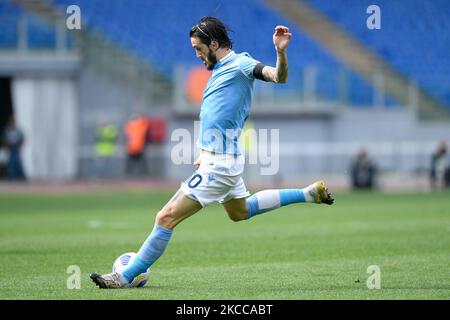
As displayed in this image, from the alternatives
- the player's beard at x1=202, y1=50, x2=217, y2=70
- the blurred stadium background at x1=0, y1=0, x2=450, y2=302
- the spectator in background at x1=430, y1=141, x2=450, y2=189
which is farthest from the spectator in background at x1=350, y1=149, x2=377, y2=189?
Result: the player's beard at x1=202, y1=50, x2=217, y2=70

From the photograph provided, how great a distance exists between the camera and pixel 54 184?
30.8m

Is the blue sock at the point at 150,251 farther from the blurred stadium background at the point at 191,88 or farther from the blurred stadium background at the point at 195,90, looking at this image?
the blurred stadium background at the point at 191,88

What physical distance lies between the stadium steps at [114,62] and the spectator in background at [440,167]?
29.3ft

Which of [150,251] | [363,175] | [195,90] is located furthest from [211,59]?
[195,90]

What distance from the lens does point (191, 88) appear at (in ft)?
107

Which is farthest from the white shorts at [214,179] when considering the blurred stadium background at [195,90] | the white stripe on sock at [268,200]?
the blurred stadium background at [195,90]

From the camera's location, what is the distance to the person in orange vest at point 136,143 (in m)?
31.1

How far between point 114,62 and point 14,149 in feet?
14.6

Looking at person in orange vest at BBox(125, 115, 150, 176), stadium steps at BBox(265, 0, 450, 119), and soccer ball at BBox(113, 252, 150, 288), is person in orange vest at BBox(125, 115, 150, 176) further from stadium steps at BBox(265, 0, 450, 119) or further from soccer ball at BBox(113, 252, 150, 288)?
soccer ball at BBox(113, 252, 150, 288)

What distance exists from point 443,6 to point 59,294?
1112 inches

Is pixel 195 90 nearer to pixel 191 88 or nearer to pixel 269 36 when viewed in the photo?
pixel 191 88

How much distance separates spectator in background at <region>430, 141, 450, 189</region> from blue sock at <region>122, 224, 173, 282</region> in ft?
70.6

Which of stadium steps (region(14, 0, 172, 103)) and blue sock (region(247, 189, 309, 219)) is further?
stadium steps (region(14, 0, 172, 103))

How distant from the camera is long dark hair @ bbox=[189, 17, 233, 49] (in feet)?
29.0
